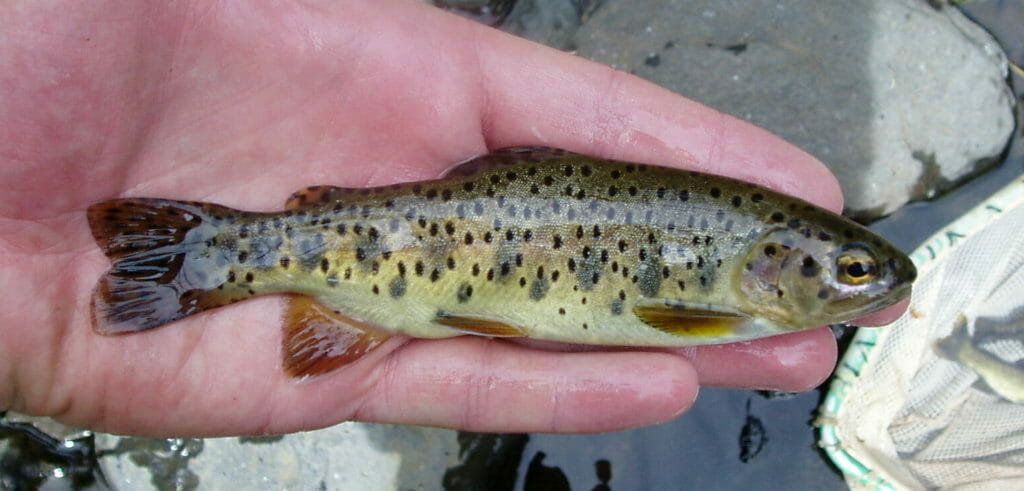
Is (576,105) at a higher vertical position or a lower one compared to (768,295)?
higher

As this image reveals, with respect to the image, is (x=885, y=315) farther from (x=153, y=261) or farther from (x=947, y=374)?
(x=153, y=261)

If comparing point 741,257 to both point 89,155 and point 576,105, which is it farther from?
point 89,155

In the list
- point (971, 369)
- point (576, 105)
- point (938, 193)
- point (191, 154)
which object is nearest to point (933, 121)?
point (938, 193)

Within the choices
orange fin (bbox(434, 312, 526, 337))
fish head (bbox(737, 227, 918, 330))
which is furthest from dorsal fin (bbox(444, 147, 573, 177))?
fish head (bbox(737, 227, 918, 330))

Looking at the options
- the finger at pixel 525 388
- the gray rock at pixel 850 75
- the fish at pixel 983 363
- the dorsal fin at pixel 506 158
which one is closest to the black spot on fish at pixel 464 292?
the finger at pixel 525 388

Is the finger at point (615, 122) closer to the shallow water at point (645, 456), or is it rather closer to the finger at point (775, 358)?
the finger at point (775, 358)

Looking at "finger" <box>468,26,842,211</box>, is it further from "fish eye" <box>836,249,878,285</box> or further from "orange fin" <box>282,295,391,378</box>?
"orange fin" <box>282,295,391,378</box>

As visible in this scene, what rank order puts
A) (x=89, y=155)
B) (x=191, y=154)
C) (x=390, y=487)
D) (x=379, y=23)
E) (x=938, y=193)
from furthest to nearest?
(x=938, y=193)
(x=390, y=487)
(x=379, y=23)
(x=191, y=154)
(x=89, y=155)

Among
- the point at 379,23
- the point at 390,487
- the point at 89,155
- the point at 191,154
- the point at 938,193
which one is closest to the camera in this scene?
the point at 89,155
